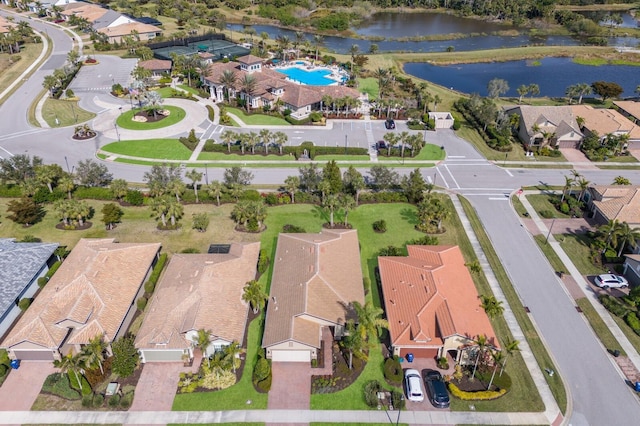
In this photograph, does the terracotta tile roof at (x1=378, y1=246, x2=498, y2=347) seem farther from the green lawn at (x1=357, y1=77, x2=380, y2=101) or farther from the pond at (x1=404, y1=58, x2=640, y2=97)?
the pond at (x1=404, y1=58, x2=640, y2=97)

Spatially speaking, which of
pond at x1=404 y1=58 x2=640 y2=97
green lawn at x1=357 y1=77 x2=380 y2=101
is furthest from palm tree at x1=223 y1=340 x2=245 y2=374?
pond at x1=404 y1=58 x2=640 y2=97

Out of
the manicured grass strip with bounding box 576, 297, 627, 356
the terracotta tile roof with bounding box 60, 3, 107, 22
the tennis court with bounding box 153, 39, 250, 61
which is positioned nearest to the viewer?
the manicured grass strip with bounding box 576, 297, 627, 356

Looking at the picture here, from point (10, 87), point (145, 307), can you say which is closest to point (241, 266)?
point (145, 307)

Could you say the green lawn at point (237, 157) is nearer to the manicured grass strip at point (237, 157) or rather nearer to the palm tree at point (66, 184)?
the manicured grass strip at point (237, 157)

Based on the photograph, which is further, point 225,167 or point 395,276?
point 225,167

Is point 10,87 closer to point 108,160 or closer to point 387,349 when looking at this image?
point 108,160

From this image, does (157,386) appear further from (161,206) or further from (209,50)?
(209,50)
